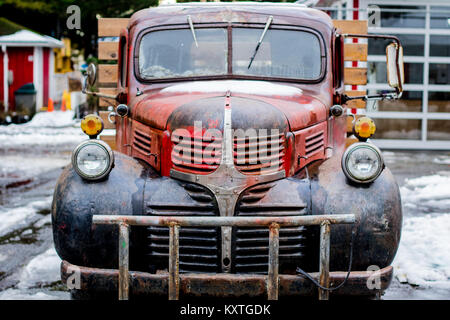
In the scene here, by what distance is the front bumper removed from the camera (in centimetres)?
347

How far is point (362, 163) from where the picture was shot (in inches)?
150

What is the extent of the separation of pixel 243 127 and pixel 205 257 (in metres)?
0.82

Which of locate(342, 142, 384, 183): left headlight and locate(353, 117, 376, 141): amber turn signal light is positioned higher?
locate(353, 117, 376, 141): amber turn signal light

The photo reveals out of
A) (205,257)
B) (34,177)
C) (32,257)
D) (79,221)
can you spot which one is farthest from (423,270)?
(34,177)

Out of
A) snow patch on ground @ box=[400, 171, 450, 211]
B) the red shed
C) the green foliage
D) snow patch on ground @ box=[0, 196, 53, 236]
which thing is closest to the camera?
snow patch on ground @ box=[0, 196, 53, 236]

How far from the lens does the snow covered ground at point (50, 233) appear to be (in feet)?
17.1

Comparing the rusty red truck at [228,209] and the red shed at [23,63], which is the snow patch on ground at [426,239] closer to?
the rusty red truck at [228,209]

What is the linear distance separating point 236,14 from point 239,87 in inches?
39.8

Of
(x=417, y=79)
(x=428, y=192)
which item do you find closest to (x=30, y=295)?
(x=428, y=192)

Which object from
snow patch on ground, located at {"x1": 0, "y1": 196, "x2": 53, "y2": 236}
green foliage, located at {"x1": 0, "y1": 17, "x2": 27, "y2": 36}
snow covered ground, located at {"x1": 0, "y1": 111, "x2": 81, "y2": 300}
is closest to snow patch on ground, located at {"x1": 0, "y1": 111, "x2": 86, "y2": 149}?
snow covered ground, located at {"x1": 0, "y1": 111, "x2": 81, "y2": 300}

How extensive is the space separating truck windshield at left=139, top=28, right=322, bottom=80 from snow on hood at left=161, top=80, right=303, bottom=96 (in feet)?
0.70

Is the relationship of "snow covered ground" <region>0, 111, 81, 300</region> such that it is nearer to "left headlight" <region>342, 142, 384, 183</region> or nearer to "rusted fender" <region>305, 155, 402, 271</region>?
"rusted fender" <region>305, 155, 402, 271</region>

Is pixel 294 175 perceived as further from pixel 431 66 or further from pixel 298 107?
pixel 431 66

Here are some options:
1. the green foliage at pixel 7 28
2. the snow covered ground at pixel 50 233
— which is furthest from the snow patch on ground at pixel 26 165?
the green foliage at pixel 7 28
